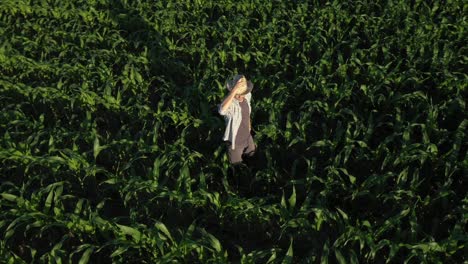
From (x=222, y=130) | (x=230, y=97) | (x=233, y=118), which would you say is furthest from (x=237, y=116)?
(x=222, y=130)

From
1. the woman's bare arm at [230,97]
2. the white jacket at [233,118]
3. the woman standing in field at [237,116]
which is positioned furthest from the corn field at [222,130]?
the woman's bare arm at [230,97]

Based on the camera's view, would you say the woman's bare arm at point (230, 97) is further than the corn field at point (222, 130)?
Yes

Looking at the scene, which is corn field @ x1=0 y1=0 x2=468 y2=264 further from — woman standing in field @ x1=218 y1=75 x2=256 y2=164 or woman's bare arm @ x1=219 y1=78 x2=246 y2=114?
woman's bare arm @ x1=219 y1=78 x2=246 y2=114

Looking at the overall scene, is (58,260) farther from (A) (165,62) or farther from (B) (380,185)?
(A) (165,62)

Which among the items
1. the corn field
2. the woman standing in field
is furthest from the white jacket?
the corn field

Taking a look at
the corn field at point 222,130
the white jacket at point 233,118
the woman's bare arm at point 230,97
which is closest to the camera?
the corn field at point 222,130

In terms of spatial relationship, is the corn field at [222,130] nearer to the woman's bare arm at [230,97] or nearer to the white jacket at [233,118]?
the white jacket at [233,118]

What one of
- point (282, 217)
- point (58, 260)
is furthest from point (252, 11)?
point (58, 260)
